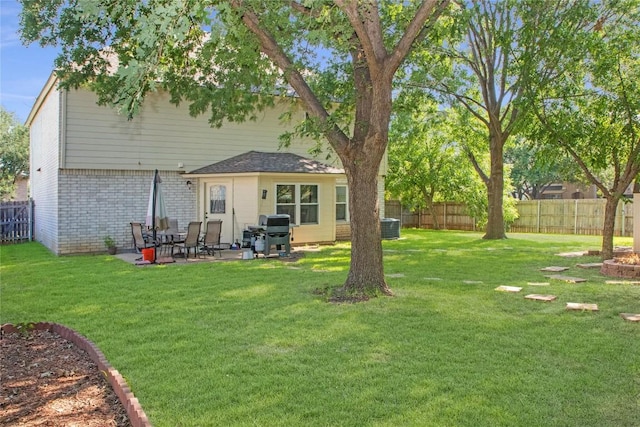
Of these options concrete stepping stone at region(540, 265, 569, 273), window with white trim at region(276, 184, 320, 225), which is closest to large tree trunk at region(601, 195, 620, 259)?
concrete stepping stone at region(540, 265, 569, 273)

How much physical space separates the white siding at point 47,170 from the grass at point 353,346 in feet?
18.6

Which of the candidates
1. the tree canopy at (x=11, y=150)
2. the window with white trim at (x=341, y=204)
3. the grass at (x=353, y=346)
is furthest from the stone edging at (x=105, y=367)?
the tree canopy at (x=11, y=150)

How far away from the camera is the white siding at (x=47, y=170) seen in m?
15.1

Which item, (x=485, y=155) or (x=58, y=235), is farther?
(x=485, y=155)

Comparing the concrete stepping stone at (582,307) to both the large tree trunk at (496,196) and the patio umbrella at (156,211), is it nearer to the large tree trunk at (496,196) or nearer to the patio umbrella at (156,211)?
the patio umbrella at (156,211)

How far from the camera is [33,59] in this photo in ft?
48.8

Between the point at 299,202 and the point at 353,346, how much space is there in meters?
11.6

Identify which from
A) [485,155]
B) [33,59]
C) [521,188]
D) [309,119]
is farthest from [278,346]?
[521,188]

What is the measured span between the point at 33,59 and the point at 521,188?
40604 mm

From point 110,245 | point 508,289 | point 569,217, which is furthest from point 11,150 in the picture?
point 508,289

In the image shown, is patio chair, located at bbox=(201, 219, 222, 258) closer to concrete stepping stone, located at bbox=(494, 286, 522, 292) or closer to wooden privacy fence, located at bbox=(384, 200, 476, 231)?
concrete stepping stone, located at bbox=(494, 286, 522, 292)

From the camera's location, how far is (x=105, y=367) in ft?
15.4

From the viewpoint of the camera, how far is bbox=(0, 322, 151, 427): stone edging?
3602 millimetres

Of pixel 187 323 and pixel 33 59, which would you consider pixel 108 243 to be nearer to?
pixel 33 59
